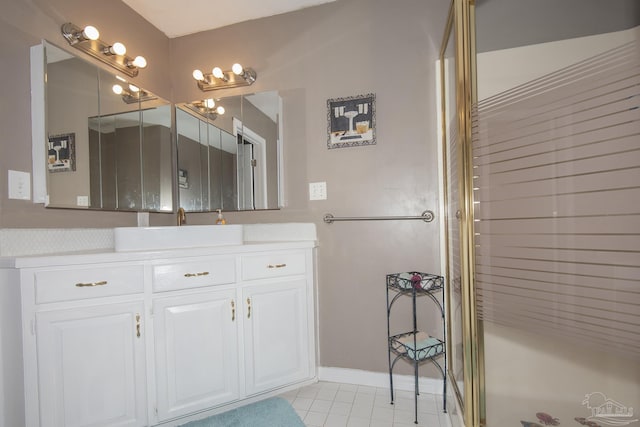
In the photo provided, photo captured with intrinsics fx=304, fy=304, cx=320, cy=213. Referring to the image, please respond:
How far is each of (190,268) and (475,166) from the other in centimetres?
131

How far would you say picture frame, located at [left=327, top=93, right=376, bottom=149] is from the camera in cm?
184

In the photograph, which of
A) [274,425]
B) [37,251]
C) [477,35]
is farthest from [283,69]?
[274,425]

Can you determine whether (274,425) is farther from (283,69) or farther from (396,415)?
(283,69)

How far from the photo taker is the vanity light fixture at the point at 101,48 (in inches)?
61.1

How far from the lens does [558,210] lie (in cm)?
93

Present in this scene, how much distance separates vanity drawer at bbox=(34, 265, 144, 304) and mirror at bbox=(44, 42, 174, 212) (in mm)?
469

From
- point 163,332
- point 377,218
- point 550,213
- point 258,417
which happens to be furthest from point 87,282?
point 550,213

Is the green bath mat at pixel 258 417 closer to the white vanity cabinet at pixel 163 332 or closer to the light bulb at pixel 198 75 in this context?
the white vanity cabinet at pixel 163 332

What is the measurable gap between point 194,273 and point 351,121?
124 cm

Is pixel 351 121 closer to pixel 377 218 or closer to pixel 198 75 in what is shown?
pixel 377 218

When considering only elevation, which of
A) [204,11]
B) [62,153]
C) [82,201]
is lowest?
[82,201]

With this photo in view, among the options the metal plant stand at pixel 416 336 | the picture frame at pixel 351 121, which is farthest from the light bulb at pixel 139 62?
the metal plant stand at pixel 416 336

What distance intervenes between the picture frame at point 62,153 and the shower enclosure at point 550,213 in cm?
183

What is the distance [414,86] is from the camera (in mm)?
1771
